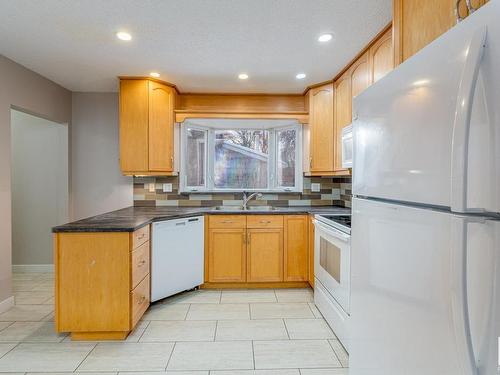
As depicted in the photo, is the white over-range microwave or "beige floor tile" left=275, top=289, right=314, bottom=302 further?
"beige floor tile" left=275, top=289, right=314, bottom=302

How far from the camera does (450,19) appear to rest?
1.07 meters

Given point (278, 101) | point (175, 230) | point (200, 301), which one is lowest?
point (200, 301)

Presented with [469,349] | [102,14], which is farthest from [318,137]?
→ [469,349]

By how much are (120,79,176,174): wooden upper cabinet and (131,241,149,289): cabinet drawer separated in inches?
42.2

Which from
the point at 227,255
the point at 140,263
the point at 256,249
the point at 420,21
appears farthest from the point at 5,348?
the point at 420,21

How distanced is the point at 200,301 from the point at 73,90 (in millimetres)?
3028

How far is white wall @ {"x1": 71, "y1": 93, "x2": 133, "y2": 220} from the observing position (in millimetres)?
3920

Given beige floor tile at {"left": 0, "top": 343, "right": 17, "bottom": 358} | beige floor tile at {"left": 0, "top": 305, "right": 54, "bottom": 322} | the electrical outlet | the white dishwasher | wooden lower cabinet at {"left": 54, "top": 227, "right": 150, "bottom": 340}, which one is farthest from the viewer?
the electrical outlet

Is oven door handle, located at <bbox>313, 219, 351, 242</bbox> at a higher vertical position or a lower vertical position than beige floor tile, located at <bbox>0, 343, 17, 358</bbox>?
higher

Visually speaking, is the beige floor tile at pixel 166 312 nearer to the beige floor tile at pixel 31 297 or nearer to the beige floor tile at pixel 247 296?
the beige floor tile at pixel 247 296

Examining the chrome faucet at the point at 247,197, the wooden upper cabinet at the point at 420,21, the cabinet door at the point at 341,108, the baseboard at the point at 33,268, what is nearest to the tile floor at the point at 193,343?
the baseboard at the point at 33,268

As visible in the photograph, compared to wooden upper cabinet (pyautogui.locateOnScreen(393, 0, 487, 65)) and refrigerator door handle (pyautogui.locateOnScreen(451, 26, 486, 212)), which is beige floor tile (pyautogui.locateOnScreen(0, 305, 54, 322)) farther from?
wooden upper cabinet (pyautogui.locateOnScreen(393, 0, 487, 65))

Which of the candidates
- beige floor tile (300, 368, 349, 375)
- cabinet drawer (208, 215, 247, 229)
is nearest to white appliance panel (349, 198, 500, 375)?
beige floor tile (300, 368, 349, 375)

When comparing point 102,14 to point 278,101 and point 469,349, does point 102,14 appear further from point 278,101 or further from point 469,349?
point 469,349
